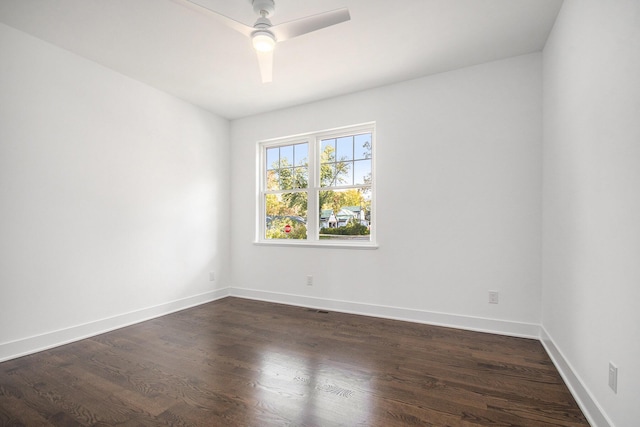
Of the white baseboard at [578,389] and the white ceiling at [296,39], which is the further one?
the white ceiling at [296,39]

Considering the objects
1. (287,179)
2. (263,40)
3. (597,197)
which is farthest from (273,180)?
(597,197)

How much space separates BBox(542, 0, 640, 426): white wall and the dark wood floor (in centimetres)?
39

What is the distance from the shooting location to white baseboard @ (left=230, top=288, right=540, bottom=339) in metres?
2.79

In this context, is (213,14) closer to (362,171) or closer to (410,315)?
(362,171)

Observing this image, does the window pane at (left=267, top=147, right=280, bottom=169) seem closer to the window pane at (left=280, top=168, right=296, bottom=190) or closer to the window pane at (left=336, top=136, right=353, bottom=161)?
the window pane at (left=280, top=168, right=296, bottom=190)

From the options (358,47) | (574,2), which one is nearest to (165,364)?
(358,47)

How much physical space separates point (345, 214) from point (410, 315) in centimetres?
141

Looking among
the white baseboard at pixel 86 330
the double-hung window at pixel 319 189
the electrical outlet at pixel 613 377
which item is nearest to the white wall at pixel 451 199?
the double-hung window at pixel 319 189

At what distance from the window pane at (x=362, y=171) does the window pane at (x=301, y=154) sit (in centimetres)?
75

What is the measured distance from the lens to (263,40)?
189 cm

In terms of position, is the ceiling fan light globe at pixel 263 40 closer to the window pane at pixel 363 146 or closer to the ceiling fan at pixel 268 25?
the ceiling fan at pixel 268 25

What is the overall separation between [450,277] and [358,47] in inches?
95.4

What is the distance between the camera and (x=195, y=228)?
4.00 metres

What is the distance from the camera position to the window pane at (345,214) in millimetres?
3631
